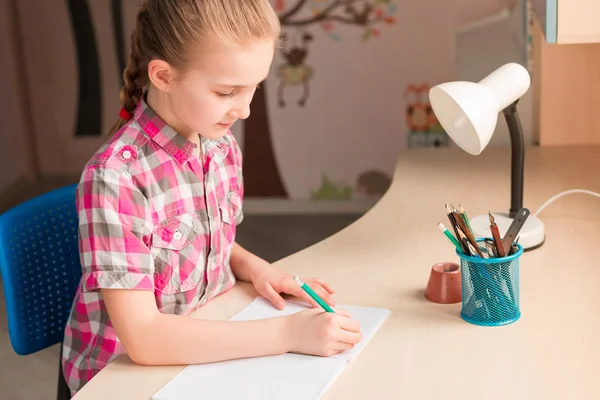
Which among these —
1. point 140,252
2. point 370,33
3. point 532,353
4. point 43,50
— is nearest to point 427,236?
point 532,353

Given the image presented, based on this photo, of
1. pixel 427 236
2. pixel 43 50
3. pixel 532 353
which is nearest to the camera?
pixel 532 353

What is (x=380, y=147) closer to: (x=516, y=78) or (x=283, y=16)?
(x=283, y=16)

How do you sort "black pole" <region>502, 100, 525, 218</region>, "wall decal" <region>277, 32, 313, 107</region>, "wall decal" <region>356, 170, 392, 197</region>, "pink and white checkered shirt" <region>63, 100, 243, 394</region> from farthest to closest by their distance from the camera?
"wall decal" <region>356, 170, 392, 197</region> → "wall decal" <region>277, 32, 313, 107</region> → "black pole" <region>502, 100, 525, 218</region> → "pink and white checkered shirt" <region>63, 100, 243, 394</region>

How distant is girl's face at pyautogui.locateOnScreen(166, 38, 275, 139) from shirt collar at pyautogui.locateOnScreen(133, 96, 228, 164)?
40mm

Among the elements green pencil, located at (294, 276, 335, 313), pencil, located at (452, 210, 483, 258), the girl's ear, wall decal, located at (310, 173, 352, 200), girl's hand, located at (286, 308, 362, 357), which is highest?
the girl's ear

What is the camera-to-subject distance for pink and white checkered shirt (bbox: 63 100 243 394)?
1123 millimetres

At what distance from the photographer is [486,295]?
3.85 ft

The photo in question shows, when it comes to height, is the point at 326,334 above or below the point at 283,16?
below

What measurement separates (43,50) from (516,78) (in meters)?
2.86

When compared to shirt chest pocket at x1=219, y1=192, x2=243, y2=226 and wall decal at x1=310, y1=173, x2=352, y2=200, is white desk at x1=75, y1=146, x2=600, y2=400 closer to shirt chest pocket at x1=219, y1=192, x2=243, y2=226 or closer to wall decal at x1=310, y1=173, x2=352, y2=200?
shirt chest pocket at x1=219, y1=192, x2=243, y2=226

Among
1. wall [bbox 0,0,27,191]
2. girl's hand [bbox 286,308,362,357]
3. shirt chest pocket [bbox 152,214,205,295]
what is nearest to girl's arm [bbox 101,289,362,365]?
girl's hand [bbox 286,308,362,357]

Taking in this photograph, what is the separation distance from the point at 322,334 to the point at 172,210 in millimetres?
306

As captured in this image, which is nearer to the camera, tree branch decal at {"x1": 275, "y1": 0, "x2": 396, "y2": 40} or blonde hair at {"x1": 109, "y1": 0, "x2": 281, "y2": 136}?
blonde hair at {"x1": 109, "y1": 0, "x2": 281, "y2": 136}

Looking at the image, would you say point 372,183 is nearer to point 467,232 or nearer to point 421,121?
point 421,121
